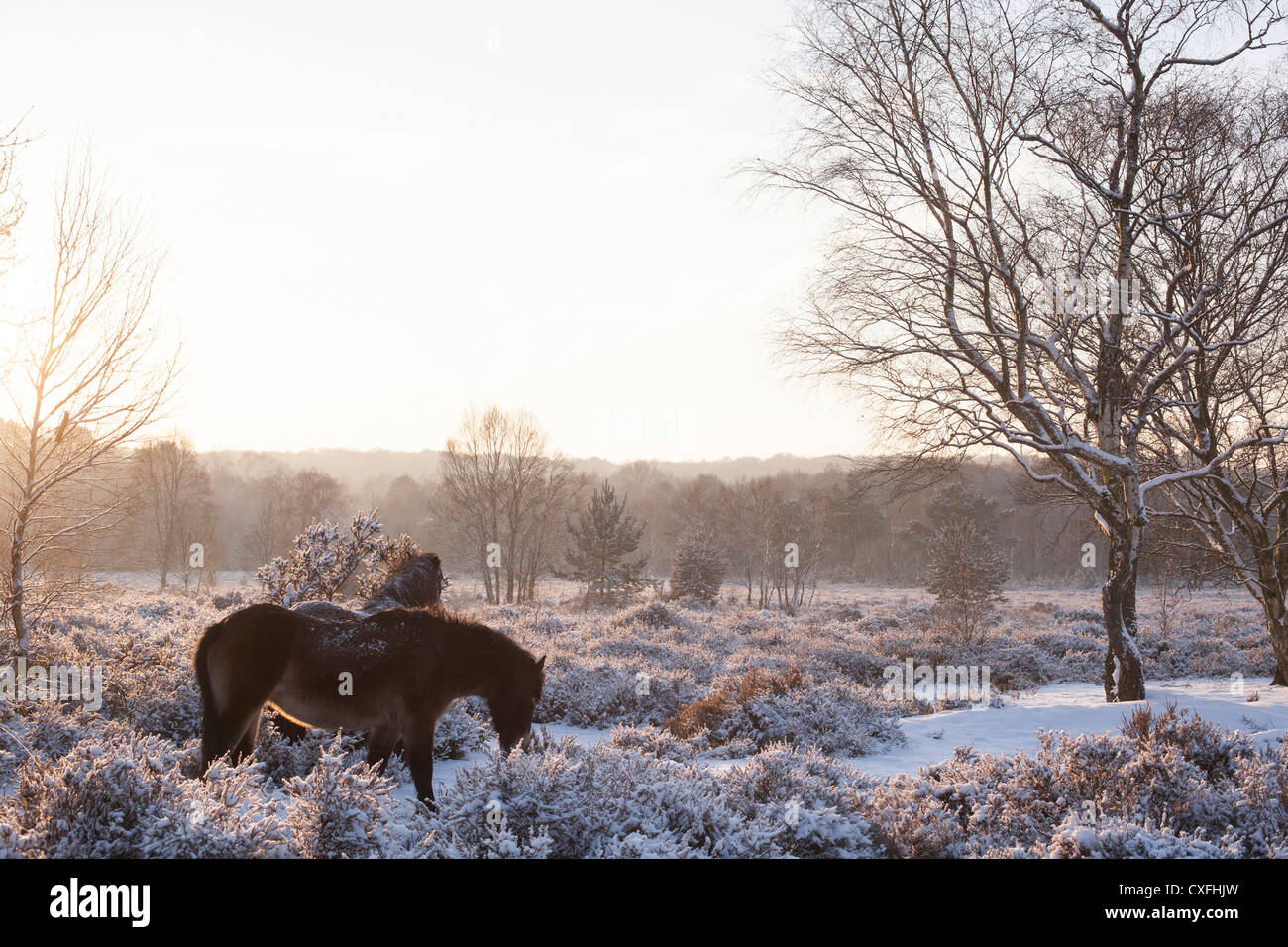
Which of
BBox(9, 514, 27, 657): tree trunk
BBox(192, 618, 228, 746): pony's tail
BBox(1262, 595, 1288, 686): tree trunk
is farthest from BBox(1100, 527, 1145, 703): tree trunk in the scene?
BBox(9, 514, 27, 657): tree trunk

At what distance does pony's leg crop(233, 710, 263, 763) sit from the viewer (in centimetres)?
534

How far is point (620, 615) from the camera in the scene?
22.8m

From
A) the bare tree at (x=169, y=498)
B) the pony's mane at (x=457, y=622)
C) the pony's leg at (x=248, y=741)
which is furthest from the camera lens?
the bare tree at (x=169, y=498)

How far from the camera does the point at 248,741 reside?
215 inches

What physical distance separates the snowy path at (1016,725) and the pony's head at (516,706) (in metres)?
0.97

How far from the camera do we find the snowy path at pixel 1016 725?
7.57 metres

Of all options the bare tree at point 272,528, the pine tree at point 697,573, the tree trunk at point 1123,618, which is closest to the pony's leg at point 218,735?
the tree trunk at point 1123,618

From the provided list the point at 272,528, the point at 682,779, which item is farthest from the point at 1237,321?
the point at 272,528

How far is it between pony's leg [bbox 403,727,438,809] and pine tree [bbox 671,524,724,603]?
28241mm

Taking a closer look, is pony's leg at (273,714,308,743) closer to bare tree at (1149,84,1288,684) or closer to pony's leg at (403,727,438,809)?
pony's leg at (403,727,438,809)

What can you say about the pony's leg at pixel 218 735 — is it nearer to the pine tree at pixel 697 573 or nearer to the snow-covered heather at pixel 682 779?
the snow-covered heather at pixel 682 779

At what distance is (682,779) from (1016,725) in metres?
5.98

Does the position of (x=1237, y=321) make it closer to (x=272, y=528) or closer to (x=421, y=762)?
(x=421, y=762)
